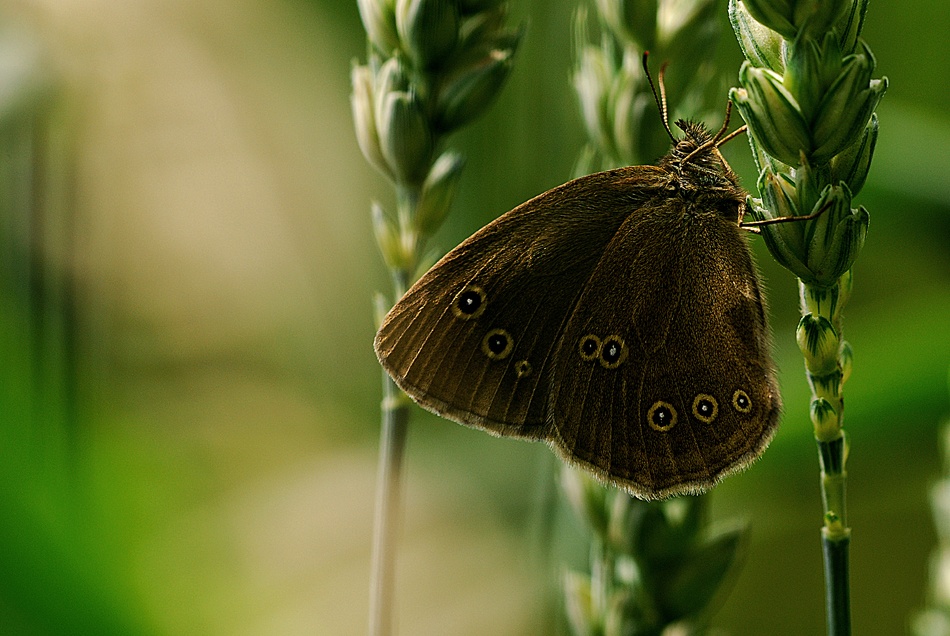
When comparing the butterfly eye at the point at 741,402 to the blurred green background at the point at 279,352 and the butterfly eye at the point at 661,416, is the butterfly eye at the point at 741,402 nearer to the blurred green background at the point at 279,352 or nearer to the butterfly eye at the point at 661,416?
the butterfly eye at the point at 661,416

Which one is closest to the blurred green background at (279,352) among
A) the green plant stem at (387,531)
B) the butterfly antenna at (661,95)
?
the green plant stem at (387,531)

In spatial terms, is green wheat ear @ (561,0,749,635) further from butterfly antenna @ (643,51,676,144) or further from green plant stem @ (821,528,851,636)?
green plant stem @ (821,528,851,636)

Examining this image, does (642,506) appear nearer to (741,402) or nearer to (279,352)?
(741,402)

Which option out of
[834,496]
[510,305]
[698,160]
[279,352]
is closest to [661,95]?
[698,160]

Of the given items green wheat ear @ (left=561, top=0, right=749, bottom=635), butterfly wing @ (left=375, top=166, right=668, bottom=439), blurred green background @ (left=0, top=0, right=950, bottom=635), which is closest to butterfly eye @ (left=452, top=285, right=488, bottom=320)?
butterfly wing @ (left=375, top=166, right=668, bottom=439)

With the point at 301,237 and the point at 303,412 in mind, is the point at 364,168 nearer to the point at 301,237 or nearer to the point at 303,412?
the point at 301,237

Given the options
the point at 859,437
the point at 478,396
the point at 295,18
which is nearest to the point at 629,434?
the point at 478,396
